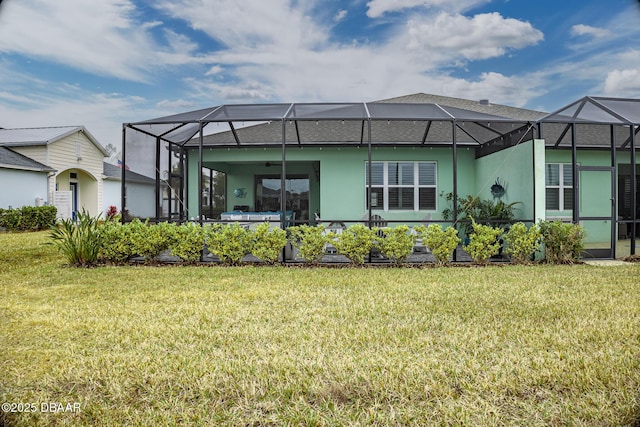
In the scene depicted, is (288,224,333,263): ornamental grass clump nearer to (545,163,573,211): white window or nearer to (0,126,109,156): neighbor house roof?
(545,163,573,211): white window

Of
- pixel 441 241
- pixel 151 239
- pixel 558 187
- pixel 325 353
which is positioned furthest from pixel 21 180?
pixel 558 187

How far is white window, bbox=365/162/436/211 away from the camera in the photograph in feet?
39.1

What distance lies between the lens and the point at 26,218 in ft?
52.4

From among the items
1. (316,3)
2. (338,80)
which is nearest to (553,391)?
(316,3)

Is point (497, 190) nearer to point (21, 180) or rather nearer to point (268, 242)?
point (268, 242)

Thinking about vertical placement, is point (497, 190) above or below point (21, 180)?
below

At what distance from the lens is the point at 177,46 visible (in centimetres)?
958

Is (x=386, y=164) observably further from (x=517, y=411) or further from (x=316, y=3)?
(x=517, y=411)

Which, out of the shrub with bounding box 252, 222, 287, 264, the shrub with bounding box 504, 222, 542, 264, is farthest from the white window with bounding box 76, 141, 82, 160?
the shrub with bounding box 504, 222, 542, 264

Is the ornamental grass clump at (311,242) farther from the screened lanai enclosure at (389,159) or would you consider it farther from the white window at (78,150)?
the white window at (78,150)

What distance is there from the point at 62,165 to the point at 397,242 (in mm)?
18663

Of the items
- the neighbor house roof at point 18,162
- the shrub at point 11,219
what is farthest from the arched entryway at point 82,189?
the shrub at point 11,219

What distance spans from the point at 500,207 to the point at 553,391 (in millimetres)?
7020

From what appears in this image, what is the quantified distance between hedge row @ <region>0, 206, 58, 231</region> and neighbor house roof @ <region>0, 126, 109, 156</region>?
166 inches
